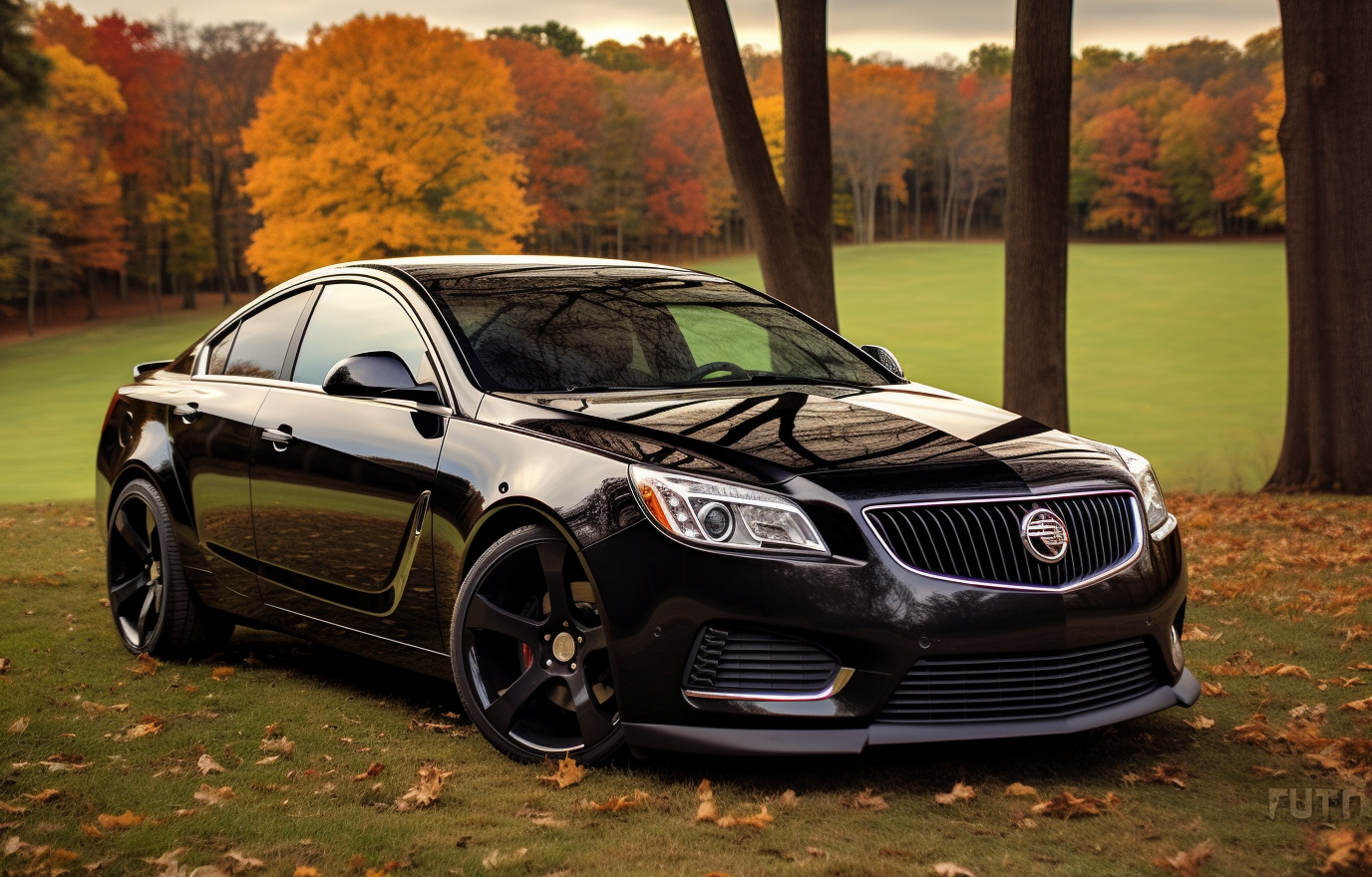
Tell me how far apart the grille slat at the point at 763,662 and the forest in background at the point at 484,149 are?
85.3ft

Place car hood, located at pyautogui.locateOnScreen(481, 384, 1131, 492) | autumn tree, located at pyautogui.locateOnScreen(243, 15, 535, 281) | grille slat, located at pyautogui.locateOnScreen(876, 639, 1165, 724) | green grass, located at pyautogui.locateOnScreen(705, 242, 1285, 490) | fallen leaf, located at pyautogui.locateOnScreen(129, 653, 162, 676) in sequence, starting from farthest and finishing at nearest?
autumn tree, located at pyautogui.locateOnScreen(243, 15, 535, 281) < green grass, located at pyautogui.locateOnScreen(705, 242, 1285, 490) < fallen leaf, located at pyautogui.locateOnScreen(129, 653, 162, 676) < car hood, located at pyautogui.locateOnScreen(481, 384, 1131, 492) < grille slat, located at pyautogui.locateOnScreen(876, 639, 1165, 724)

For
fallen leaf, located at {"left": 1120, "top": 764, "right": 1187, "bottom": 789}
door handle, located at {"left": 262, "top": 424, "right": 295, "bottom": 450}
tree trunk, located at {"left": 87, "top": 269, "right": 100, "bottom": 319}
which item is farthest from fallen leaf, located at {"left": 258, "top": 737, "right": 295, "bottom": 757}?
tree trunk, located at {"left": 87, "top": 269, "right": 100, "bottom": 319}

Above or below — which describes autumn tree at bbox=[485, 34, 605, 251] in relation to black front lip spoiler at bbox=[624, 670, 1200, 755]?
above

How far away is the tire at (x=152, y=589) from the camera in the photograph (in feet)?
21.1

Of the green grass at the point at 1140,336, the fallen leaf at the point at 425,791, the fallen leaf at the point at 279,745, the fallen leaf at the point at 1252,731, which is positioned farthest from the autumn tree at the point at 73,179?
the fallen leaf at the point at 1252,731

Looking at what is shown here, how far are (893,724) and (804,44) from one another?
981cm

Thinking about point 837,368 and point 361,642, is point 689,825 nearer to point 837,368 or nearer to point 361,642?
point 361,642

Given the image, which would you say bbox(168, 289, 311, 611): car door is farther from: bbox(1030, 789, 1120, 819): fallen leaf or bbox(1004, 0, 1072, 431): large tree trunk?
bbox(1004, 0, 1072, 431): large tree trunk

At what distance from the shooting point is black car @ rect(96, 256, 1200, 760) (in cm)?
403

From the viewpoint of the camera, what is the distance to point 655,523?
4082 millimetres

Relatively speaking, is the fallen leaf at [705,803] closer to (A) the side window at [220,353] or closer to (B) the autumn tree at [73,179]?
(A) the side window at [220,353]

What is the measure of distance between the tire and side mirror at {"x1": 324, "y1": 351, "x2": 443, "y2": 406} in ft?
6.03

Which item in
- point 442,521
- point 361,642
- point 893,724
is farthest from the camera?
point 361,642

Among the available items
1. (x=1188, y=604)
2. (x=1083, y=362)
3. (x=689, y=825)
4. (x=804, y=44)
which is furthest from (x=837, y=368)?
(x=1083, y=362)
